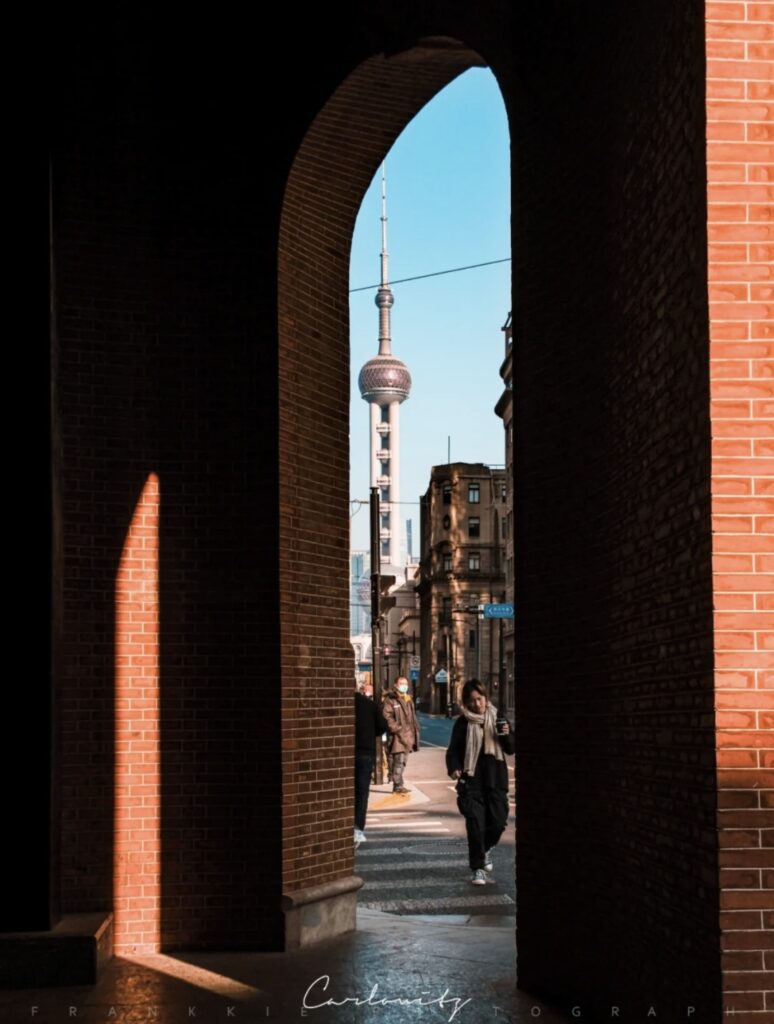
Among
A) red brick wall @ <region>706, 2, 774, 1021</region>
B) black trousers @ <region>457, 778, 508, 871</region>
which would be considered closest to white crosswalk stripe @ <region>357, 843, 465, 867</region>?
black trousers @ <region>457, 778, 508, 871</region>

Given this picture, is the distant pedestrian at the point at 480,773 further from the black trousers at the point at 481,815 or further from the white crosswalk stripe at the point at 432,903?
the white crosswalk stripe at the point at 432,903

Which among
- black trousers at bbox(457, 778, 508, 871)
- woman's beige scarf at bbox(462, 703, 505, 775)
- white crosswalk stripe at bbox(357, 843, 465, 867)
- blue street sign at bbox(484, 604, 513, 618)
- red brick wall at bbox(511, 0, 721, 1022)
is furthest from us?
blue street sign at bbox(484, 604, 513, 618)

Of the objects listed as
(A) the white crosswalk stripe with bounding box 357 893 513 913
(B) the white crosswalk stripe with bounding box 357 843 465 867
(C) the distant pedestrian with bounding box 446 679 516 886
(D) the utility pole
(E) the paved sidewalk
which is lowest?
(B) the white crosswalk stripe with bounding box 357 843 465 867

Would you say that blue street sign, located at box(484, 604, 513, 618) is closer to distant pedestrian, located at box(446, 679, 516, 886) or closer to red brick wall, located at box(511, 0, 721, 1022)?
distant pedestrian, located at box(446, 679, 516, 886)

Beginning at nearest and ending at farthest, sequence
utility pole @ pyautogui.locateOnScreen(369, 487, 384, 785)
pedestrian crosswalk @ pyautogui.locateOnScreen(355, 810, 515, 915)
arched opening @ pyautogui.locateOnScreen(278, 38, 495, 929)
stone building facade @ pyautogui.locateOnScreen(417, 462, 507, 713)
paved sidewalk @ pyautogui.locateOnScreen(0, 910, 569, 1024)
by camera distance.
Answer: paved sidewalk @ pyautogui.locateOnScreen(0, 910, 569, 1024)
arched opening @ pyautogui.locateOnScreen(278, 38, 495, 929)
pedestrian crosswalk @ pyautogui.locateOnScreen(355, 810, 515, 915)
utility pole @ pyautogui.locateOnScreen(369, 487, 384, 785)
stone building facade @ pyautogui.locateOnScreen(417, 462, 507, 713)

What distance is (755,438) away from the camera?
16.4ft

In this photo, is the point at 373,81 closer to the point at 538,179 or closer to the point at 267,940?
the point at 538,179

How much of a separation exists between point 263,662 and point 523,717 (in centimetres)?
224

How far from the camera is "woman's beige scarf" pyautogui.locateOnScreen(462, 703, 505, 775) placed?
13.7 m

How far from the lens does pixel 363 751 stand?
54.7 feet

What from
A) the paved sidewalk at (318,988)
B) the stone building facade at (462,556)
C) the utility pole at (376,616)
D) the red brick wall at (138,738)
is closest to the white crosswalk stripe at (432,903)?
the paved sidewalk at (318,988)

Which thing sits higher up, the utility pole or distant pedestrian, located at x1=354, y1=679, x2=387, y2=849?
the utility pole

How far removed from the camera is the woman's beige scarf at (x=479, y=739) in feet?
45.0

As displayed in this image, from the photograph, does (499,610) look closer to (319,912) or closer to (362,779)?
(362,779)
